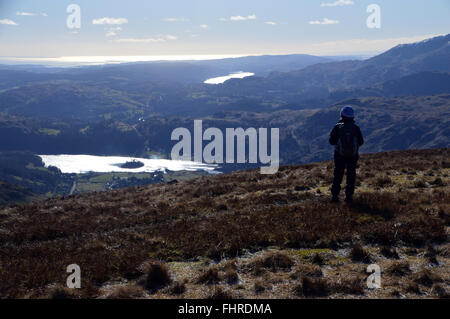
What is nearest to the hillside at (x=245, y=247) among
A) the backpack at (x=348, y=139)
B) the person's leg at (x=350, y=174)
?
the person's leg at (x=350, y=174)

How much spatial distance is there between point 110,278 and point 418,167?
79.3ft

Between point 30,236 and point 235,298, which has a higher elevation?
point 235,298

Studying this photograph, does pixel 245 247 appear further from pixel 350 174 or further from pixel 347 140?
pixel 347 140

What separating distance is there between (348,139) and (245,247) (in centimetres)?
749

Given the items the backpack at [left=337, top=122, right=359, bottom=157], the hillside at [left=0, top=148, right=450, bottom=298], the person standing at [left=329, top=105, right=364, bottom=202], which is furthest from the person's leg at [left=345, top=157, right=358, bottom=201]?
the hillside at [left=0, top=148, right=450, bottom=298]

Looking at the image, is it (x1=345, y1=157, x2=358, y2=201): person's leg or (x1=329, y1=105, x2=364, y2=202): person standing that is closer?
(x1=329, y1=105, x2=364, y2=202): person standing

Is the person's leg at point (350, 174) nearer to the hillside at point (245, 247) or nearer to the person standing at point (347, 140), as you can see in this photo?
the person standing at point (347, 140)

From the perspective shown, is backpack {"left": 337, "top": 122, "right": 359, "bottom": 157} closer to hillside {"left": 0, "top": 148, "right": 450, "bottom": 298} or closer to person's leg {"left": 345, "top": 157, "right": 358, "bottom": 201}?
person's leg {"left": 345, "top": 157, "right": 358, "bottom": 201}

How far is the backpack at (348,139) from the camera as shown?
1595 centimetres

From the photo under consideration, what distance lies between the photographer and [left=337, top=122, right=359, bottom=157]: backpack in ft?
52.3

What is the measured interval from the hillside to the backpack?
2.50m

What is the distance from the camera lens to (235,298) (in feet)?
27.9
